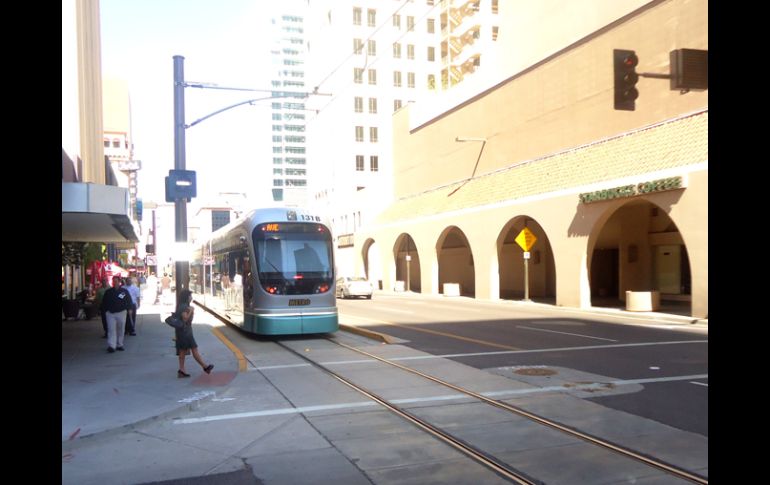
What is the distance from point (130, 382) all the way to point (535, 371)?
23.2ft

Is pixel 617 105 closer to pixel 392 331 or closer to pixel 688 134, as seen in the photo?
pixel 392 331

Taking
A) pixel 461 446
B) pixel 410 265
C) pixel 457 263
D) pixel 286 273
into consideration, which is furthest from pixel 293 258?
pixel 410 265

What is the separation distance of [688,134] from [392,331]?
13.7m

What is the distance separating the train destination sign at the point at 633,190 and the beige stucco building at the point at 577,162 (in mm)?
52

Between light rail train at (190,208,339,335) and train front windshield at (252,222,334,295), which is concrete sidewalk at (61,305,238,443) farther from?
train front windshield at (252,222,334,295)

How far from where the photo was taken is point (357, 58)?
75.4m

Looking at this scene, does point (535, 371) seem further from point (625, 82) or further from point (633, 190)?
point (633, 190)

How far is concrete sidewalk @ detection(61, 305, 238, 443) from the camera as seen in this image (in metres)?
8.26

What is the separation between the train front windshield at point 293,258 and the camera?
16.0 metres

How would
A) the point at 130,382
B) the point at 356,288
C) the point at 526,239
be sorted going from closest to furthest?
the point at 130,382
the point at 526,239
the point at 356,288

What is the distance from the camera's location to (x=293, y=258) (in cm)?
1638

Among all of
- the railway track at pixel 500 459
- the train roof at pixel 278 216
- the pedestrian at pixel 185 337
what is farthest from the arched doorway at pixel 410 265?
the railway track at pixel 500 459
